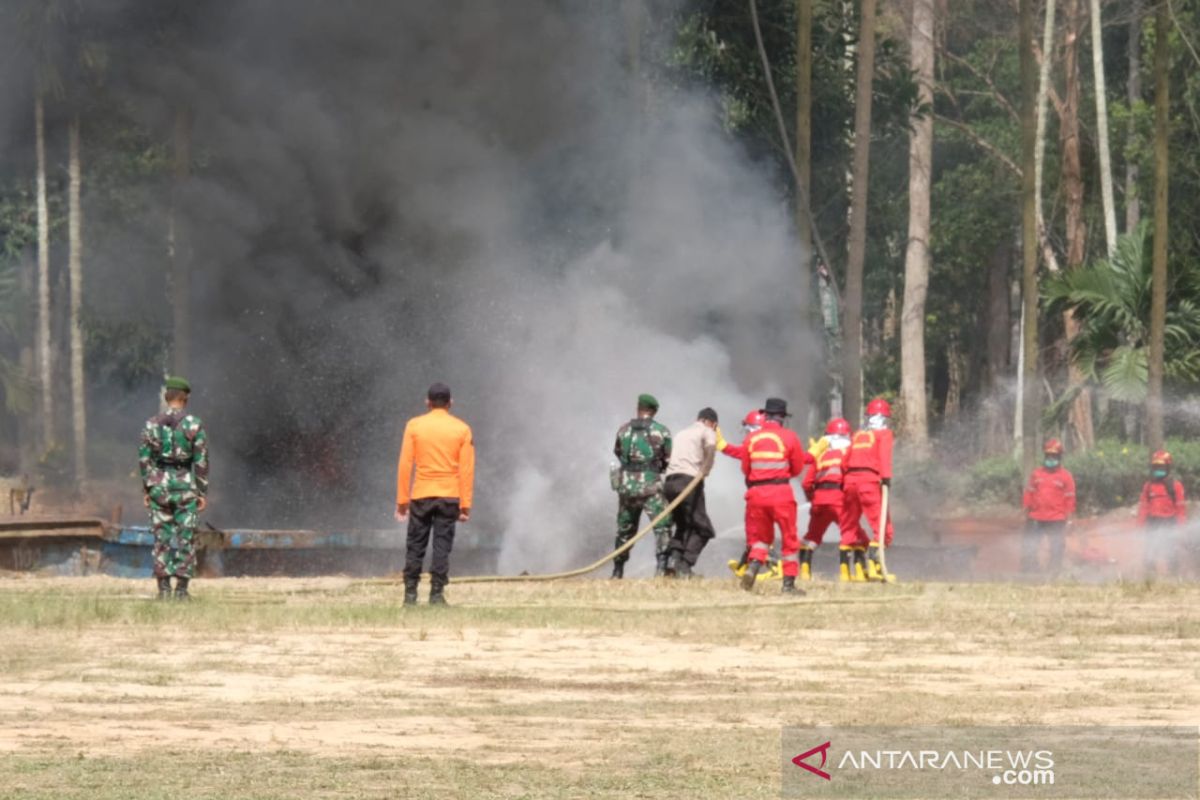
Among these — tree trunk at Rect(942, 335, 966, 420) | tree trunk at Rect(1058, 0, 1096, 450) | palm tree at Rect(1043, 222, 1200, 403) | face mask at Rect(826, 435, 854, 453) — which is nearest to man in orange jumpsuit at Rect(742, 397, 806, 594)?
face mask at Rect(826, 435, 854, 453)

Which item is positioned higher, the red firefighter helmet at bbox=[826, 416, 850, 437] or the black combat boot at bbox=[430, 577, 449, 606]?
the red firefighter helmet at bbox=[826, 416, 850, 437]

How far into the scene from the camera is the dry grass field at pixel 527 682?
369 inches

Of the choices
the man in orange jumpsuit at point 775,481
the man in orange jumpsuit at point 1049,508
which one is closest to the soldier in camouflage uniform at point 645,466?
the man in orange jumpsuit at point 775,481

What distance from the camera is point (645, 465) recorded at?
21.3 meters

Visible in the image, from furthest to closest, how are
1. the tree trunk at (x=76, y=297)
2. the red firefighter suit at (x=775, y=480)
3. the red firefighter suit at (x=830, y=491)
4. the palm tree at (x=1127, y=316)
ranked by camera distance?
1. the tree trunk at (x=76, y=297)
2. the palm tree at (x=1127, y=316)
3. the red firefighter suit at (x=830, y=491)
4. the red firefighter suit at (x=775, y=480)

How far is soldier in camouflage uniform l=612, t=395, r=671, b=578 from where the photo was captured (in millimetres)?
21219

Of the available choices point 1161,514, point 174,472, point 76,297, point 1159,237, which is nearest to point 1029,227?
point 1159,237

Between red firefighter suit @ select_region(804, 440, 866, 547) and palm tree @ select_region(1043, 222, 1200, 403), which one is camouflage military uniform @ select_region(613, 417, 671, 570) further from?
palm tree @ select_region(1043, 222, 1200, 403)

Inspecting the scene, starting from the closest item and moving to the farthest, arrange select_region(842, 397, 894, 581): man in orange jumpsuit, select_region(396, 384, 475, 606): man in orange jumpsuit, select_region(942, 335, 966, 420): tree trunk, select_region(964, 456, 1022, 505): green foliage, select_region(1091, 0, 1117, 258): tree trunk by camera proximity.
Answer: select_region(396, 384, 475, 606): man in orange jumpsuit → select_region(842, 397, 894, 581): man in orange jumpsuit → select_region(964, 456, 1022, 505): green foliage → select_region(1091, 0, 1117, 258): tree trunk → select_region(942, 335, 966, 420): tree trunk

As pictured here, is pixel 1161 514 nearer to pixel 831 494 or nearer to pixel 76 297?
pixel 831 494

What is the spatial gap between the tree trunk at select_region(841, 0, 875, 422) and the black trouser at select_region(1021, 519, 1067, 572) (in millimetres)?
7682

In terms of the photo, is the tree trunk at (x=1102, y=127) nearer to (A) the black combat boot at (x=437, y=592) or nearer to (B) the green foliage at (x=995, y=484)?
(B) the green foliage at (x=995, y=484)

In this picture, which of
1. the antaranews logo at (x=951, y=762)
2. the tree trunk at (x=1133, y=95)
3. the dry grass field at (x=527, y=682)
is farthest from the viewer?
the tree trunk at (x=1133, y=95)

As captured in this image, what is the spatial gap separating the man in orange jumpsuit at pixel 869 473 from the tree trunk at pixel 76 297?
71.7 ft
